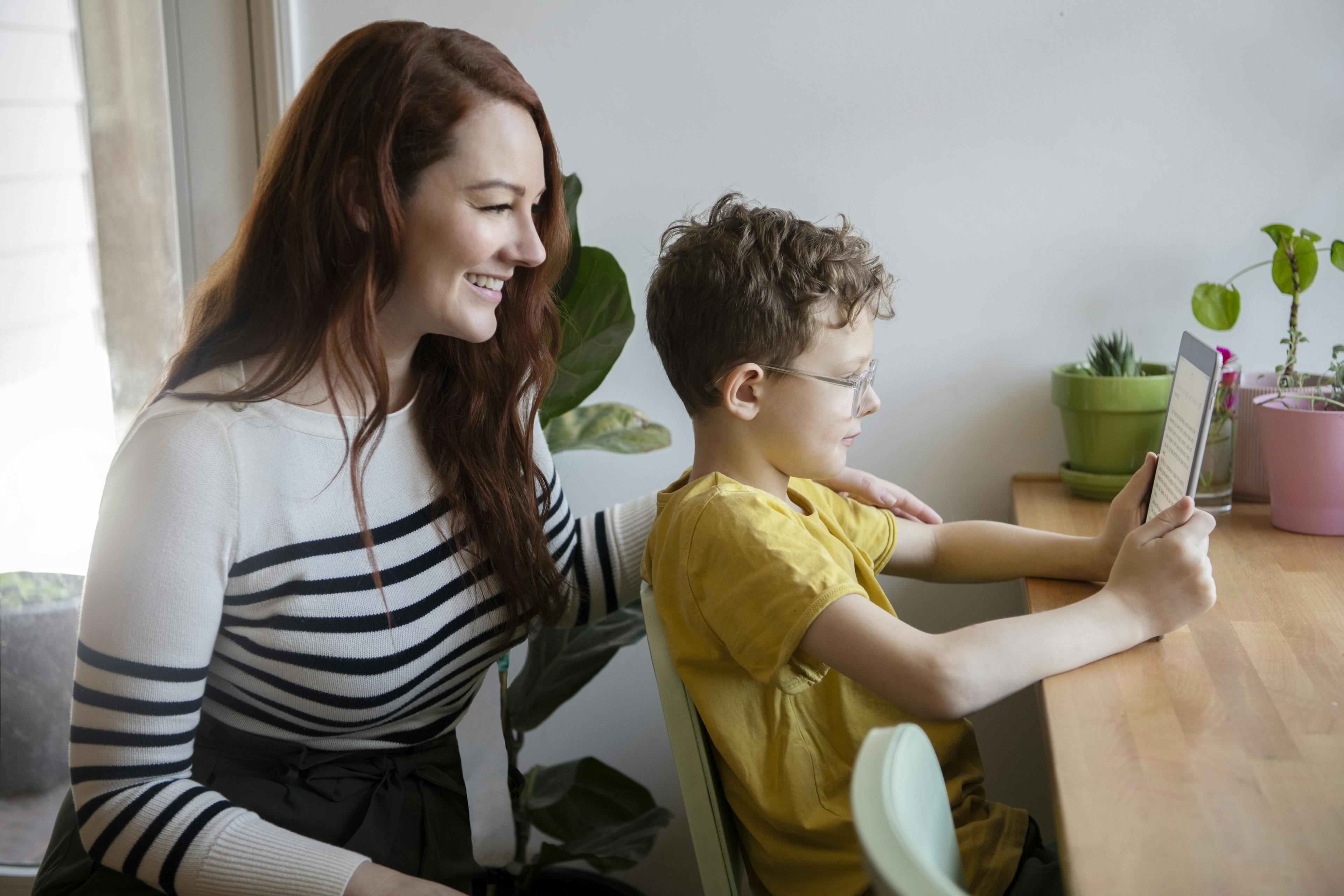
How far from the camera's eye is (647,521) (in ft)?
4.22

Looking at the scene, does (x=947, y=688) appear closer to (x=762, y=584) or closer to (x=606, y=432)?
(x=762, y=584)

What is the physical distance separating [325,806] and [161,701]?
0.21 meters

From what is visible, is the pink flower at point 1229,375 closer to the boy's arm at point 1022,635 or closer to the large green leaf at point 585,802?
the boy's arm at point 1022,635

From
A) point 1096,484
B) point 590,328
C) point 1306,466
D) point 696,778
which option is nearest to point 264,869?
point 696,778

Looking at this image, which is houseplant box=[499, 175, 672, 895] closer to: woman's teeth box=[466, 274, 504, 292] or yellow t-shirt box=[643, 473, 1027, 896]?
woman's teeth box=[466, 274, 504, 292]

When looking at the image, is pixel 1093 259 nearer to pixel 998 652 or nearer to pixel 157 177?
pixel 998 652

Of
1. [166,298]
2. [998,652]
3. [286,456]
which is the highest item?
[166,298]

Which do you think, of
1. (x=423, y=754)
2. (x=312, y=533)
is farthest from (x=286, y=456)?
(x=423, y=754)

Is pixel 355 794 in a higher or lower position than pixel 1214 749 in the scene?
lower

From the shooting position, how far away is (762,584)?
2.92 ft

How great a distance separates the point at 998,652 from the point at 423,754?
66 centimetres

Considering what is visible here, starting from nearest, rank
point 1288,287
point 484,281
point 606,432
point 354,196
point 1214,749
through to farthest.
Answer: point 1214,749 → point 354,196 → point 484,281 → point 1288,287 → point 606,432

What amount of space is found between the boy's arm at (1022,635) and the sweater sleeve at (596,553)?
0.43 metres

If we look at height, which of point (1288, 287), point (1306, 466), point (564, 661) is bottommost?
point (564, 661)
